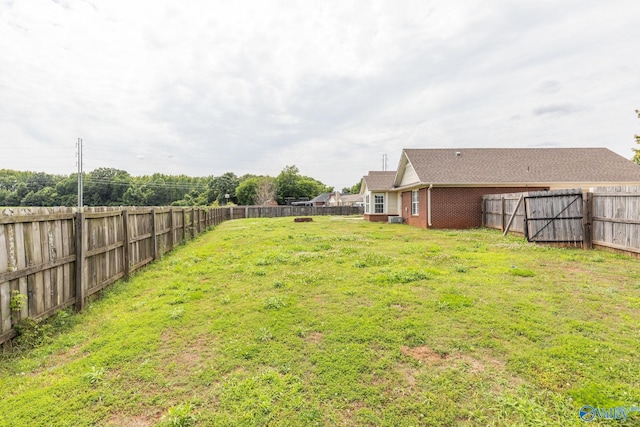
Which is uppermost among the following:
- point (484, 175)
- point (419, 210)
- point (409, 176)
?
point (409, 176)

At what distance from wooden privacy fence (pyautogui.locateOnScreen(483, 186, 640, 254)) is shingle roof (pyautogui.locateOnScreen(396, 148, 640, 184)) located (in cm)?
510

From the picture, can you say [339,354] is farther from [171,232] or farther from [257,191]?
[257,191]

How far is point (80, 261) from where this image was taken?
4449 mm

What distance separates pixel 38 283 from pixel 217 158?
216ft

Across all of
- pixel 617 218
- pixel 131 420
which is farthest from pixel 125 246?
pixel 617 218

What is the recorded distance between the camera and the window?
2386 centimetres

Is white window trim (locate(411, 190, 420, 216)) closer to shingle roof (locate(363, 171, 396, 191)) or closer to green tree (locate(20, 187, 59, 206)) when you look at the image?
shingle roof (locate(363, 171, 396, 191))

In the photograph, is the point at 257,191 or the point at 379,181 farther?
the point at 257,191

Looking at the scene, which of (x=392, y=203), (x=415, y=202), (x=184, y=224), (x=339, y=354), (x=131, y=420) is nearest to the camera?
(x=131, y=420)

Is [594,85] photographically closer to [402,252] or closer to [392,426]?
[402,252]

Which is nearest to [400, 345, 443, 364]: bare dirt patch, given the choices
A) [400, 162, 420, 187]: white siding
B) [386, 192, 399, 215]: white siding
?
[400, 162, 420, 187]: white siding

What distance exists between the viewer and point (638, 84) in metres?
14.0

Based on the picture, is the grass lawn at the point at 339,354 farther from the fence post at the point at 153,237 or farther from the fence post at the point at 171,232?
the fence post at the point at 171,232

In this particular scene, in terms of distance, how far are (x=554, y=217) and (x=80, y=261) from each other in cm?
1252
